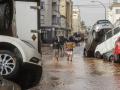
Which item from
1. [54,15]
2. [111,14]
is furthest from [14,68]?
[111,14]

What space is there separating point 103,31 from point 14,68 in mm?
29260

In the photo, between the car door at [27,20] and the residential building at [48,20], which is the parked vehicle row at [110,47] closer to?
the car door at [27,20]

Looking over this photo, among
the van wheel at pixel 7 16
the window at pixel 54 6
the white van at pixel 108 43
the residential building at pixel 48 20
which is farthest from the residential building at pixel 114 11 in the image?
the van wheel at pixel 7 16

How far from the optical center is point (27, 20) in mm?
16094

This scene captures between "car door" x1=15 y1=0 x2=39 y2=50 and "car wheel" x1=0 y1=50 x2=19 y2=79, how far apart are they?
3.75 metres

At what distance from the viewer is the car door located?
1584 centimetres

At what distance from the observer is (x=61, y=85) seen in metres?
15.5

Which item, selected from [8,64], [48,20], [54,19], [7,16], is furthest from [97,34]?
[54,19]

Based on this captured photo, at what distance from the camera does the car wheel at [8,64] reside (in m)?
12.1

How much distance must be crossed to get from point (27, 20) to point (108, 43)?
19.2m

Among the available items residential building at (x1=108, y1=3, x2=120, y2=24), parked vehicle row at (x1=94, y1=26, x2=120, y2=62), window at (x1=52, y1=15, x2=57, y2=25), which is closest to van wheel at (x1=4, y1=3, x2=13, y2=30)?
parked vehicle row at (x1=94, y1=26, x2=120, y2=62)

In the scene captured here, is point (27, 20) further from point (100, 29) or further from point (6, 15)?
point (100, 29)

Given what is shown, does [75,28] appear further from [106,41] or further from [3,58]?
[3,58]

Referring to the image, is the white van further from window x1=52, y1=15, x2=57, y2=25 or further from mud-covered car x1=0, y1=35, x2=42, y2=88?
window x1=52, y1=15, x2=57, y2=25
